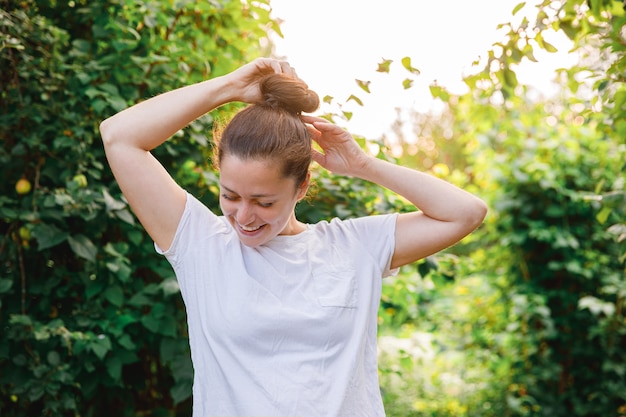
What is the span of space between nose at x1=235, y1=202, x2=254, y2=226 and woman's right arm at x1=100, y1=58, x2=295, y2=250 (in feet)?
0.52

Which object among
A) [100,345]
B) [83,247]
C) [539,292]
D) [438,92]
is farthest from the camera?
[539,292]

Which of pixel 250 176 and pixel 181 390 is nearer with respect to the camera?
pixel 250 176

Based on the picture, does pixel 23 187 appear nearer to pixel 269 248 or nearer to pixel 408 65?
pixel 269 248

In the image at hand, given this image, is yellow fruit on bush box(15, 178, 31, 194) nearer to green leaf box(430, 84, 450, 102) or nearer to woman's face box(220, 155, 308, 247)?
woman's face box(220, 155, 308, 247)

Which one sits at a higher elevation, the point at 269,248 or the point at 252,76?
the point at 252,76

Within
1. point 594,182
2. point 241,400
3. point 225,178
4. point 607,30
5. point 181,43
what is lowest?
point 241,400

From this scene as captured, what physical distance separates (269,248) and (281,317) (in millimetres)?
192

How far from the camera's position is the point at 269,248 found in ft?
5.23

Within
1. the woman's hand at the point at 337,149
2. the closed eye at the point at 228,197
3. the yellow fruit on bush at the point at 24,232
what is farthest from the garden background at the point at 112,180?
the closed eye at the point at 228,197

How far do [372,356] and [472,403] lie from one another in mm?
2998

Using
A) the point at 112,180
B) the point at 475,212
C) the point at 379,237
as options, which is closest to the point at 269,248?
the point at 379,237

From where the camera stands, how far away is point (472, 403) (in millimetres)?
4332

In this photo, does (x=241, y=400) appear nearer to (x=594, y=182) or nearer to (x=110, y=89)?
(x=110, y=89)

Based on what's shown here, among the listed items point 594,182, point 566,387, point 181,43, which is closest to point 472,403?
point 566,387
